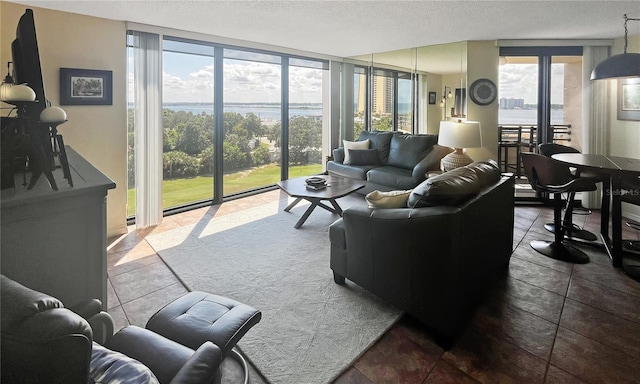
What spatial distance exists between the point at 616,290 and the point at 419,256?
190 centimetres

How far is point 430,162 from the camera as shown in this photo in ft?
17.3

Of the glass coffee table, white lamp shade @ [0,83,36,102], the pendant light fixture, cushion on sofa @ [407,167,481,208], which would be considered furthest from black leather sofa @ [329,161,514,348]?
the pendant light fixture

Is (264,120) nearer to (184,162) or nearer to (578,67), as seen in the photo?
(184,162)

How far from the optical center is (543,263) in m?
3.35

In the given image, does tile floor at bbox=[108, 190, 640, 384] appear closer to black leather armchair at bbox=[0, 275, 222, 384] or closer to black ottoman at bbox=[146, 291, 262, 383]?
black ottoman at bbox=[146, 291, 262, 383]

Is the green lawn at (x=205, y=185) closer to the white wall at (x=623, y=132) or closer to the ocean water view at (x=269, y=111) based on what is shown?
the ocean water view at (x=269, y=111)

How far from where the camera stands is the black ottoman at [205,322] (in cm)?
155

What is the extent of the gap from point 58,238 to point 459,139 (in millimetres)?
4552

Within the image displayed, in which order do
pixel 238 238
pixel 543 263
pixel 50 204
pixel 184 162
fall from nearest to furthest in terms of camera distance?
1. pixel 50 204
2. pixel 543 263
3. pixel 238 238
4. pixel 184 162

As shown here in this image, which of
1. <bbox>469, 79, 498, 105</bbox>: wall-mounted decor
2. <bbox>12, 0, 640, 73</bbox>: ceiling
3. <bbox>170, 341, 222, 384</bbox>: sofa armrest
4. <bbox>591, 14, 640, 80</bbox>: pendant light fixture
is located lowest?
<bbox>170, 341, 222, 384</bbox>: sofa armrest

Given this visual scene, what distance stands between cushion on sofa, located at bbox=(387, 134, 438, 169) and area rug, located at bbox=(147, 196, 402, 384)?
6.31 ft

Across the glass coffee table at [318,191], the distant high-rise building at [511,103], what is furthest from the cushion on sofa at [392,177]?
the distant high-rise building at [511,103]

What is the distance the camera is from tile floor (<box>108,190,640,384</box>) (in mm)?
1936

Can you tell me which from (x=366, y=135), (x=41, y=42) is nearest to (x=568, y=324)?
(x=366, y=135)
